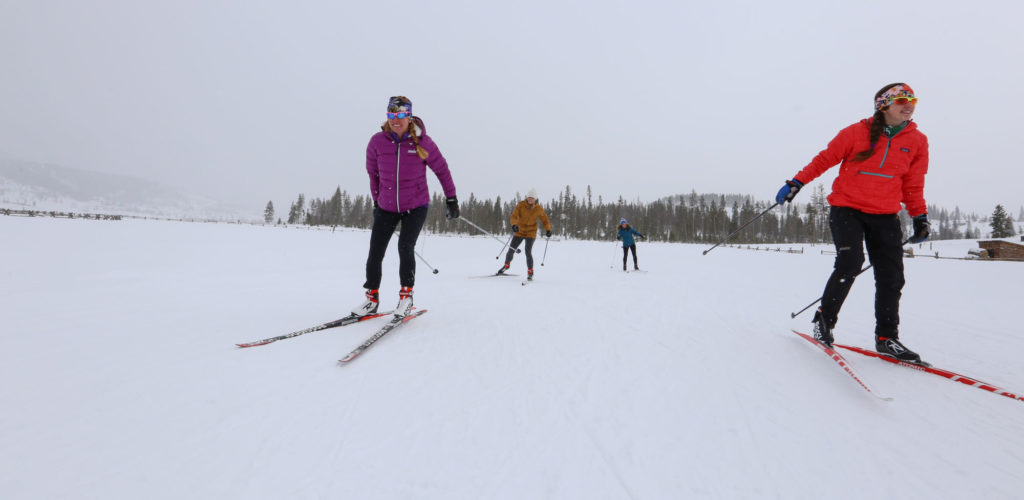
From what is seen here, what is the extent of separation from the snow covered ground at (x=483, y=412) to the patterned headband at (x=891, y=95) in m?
2.20

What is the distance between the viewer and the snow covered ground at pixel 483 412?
1.54 meters

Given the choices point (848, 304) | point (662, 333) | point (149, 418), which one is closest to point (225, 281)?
point (149, 418)

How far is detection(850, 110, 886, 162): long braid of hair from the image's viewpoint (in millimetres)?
3113

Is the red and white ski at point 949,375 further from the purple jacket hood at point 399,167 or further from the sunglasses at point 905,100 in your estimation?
the purple jacket hood at point 399,167

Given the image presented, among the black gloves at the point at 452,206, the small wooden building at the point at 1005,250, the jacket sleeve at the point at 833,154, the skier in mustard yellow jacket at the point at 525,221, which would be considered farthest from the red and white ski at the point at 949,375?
the small wooden building at the point at 1005,250

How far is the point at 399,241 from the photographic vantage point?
4141mm

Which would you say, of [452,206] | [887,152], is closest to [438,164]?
[452,206]

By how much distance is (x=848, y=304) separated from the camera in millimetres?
6152

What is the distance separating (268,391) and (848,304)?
8.14 meters

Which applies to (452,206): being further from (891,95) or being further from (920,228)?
(920,228)

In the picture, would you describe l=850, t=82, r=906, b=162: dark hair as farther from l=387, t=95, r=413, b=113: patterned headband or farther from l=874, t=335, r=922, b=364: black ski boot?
l=387, t=95, r=413, b=113: patterned headband

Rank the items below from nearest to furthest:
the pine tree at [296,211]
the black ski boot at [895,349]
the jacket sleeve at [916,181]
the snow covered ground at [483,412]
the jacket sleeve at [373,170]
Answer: the snow covered ground at [483,412], the black ski boot at [895,349], the jacket sleeve at [916,181], the jacket sleeve at [373,170], the pine tree at [296,211]

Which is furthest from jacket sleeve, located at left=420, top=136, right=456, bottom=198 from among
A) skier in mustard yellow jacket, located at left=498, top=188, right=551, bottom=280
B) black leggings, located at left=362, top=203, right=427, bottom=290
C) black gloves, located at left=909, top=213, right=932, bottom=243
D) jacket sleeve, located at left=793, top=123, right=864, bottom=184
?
skier in mustard yellow jacket, located at left=498, top=188, right=551, bottom=280

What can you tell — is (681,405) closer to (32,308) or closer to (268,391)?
(268,391)
